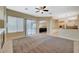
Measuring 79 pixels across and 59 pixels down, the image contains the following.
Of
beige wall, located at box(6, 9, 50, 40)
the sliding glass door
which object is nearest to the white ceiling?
beige wall, located at box(6, 9, 50, 40)

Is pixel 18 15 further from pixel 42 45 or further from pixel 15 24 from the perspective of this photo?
pixel 42 45

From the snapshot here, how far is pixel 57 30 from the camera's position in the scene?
2.12 metres

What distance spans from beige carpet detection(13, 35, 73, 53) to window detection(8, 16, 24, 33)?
0.21 m

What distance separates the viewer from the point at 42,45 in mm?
2051

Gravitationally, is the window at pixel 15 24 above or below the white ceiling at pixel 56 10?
below

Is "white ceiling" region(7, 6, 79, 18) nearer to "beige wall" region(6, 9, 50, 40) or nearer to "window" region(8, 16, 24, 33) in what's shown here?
"beige wall" region(6, 9, 50, 40)

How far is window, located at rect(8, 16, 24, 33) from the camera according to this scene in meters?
1.96

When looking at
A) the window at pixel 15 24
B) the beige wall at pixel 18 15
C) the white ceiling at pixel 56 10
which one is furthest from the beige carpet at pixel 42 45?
the white ceiling at pixel 56 10

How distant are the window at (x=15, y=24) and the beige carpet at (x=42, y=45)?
214mm

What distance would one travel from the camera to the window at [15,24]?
1.96 m

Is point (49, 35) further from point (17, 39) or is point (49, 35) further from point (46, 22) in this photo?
point (17, 39)

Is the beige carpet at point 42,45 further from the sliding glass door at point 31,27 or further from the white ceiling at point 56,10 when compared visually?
the white ceiling at point 56,10

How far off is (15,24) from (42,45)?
0.70 m
